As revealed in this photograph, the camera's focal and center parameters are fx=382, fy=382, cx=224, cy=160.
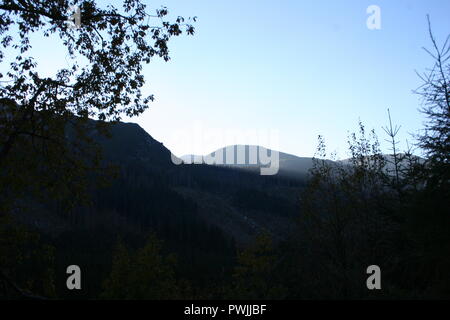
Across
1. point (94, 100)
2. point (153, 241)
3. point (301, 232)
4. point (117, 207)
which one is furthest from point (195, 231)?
point (94, 100)

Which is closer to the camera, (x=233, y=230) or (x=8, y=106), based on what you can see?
(x=8, y=106)

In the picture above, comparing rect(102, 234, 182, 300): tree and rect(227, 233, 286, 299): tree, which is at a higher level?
rect(227, 233, 286, 299): tree

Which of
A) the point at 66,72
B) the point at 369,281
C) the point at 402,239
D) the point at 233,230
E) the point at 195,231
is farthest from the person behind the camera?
the point at 233,230

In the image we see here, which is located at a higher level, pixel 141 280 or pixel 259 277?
pixel 259 277

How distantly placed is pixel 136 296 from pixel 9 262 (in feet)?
59.1

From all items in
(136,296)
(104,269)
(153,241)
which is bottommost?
(104,269)

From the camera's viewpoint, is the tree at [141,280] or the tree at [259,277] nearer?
the tree at [259,277]

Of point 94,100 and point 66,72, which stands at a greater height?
point 66,72

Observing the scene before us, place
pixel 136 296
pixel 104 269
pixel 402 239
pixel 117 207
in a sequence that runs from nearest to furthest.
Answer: pixel 402 239 → pixel 136 296 → pixel 104 269 → pixel 117 207

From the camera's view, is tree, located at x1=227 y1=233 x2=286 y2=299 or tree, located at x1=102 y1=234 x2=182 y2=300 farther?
tree, located at x1=102 y1=234 x2=182 y2=300

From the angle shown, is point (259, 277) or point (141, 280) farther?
point (141, 280)

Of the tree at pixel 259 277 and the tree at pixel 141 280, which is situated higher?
the tree at pixel 259 277
